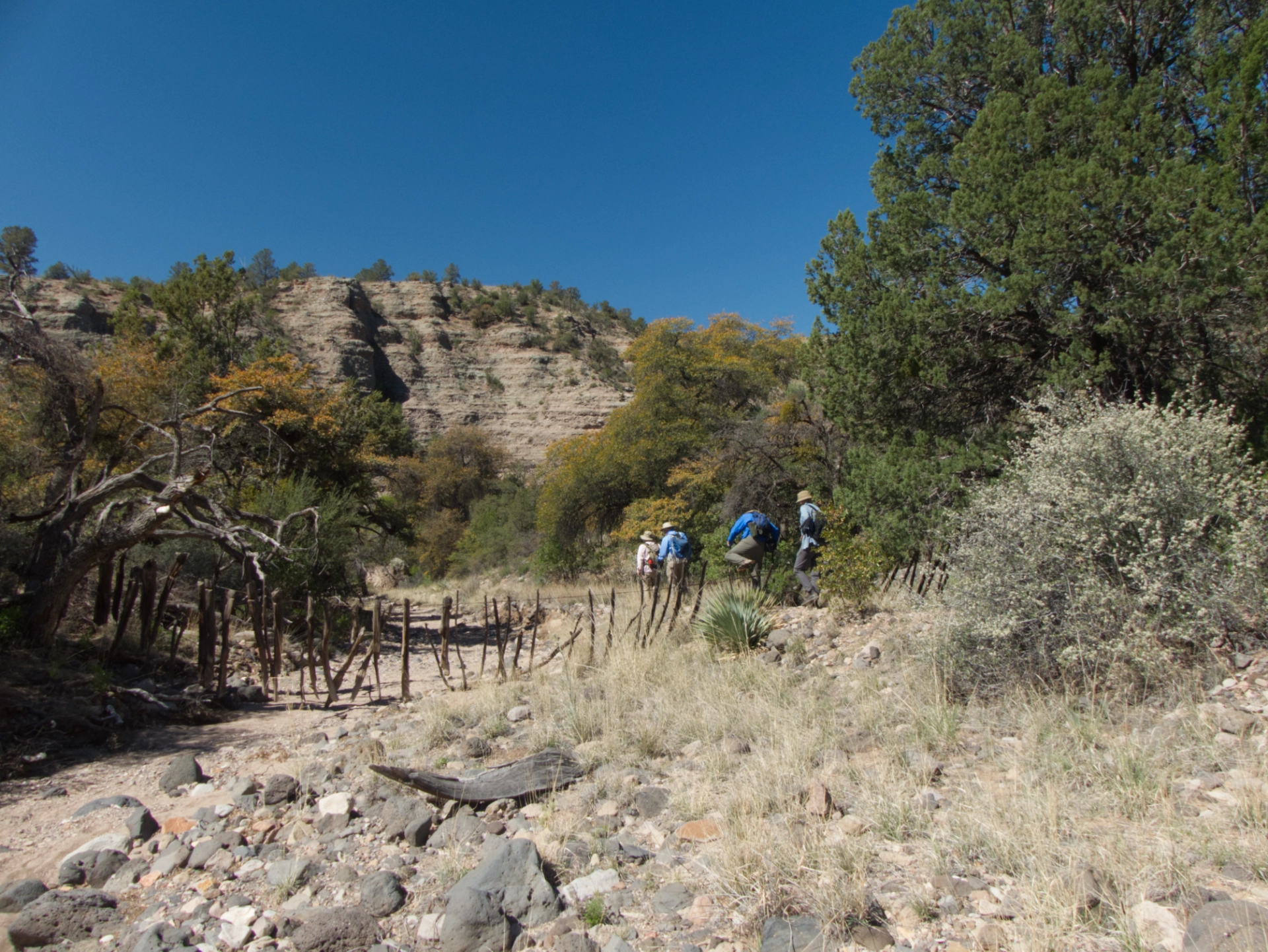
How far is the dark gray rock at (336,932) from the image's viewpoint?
3240 millimetres

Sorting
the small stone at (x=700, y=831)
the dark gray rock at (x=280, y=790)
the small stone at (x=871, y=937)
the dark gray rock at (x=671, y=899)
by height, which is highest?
the small stone at (x=871, y=937)

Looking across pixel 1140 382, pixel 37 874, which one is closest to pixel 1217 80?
pixel 1140 382

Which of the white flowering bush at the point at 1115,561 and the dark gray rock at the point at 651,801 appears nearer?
the dark gray rock at the point at 651,801

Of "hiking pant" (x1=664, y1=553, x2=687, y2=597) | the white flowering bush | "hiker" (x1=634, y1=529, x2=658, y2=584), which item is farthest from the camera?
"hiker" (x1=634, y1=529, x2=658, y2=584)

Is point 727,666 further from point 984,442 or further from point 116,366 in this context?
point 116,366

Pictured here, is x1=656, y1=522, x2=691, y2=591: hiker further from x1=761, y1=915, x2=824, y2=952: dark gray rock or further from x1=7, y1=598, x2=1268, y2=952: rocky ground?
x1=761, y1=915, x2=824, y2=952: dark gray rock

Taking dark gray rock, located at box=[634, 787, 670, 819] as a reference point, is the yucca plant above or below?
above

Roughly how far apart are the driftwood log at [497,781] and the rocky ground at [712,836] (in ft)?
0.27

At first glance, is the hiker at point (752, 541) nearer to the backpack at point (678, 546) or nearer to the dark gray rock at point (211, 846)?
the backpack at point (678, 546)

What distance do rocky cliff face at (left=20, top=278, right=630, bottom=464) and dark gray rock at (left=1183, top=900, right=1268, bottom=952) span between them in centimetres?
4394

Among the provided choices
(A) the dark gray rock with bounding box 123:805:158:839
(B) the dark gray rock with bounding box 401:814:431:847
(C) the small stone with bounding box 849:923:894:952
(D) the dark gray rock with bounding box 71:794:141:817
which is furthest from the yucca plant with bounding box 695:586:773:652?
(D) the dark gray rock with bounding box 71:794:141:817

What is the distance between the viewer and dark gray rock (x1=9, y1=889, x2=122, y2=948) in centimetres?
349

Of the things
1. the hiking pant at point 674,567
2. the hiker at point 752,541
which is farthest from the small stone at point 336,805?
the hiker at point 752,541

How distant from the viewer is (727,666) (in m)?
6.95
